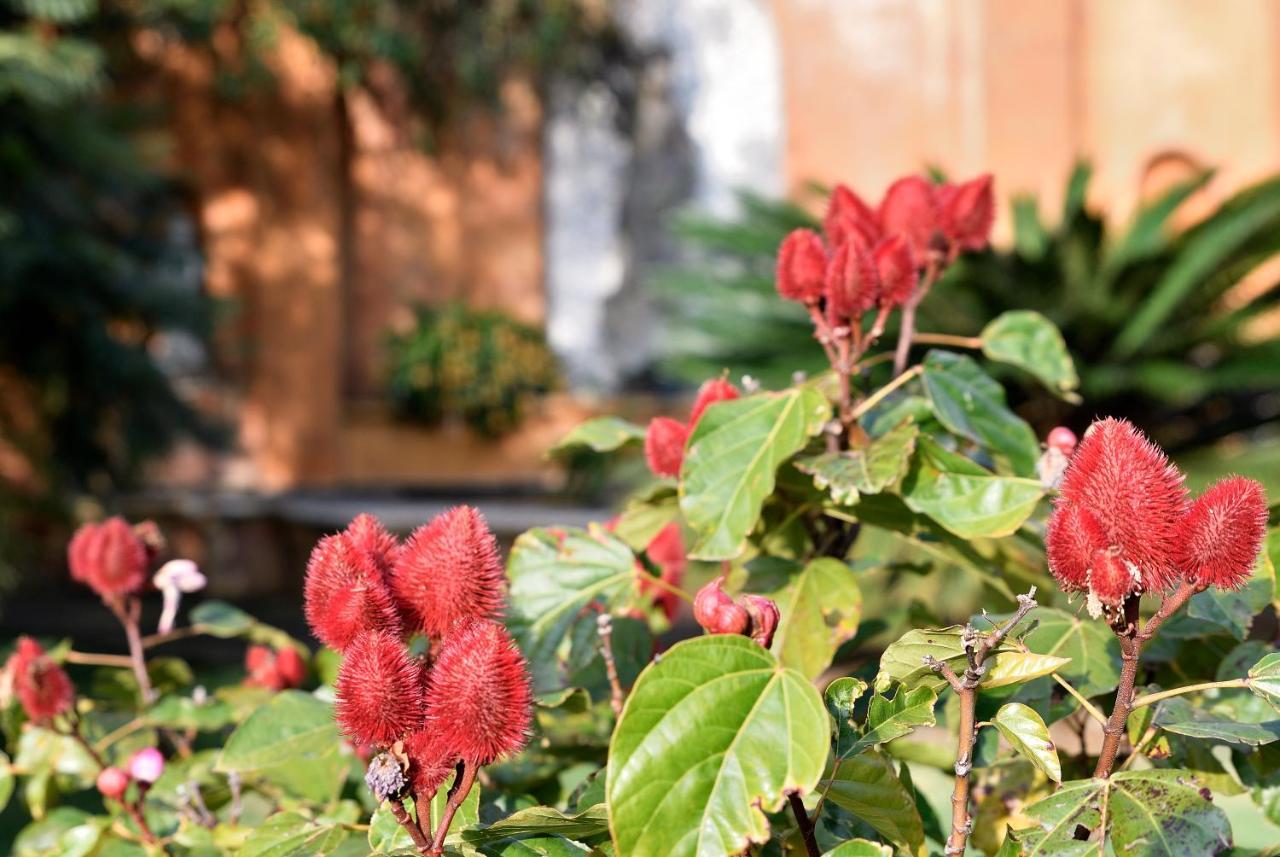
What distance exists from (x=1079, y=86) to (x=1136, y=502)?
7.07 meters

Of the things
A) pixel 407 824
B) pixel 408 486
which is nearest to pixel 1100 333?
pixel 407 824

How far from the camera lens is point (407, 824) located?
20.2 inches

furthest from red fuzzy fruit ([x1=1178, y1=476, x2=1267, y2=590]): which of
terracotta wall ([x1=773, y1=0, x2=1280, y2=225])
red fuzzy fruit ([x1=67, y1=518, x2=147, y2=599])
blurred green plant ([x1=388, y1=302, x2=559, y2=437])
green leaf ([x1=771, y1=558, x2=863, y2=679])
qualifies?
blurred green plant ([x1=388, y1=302, x2=559, y2=437])

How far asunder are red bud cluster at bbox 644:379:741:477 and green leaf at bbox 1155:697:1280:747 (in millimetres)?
327

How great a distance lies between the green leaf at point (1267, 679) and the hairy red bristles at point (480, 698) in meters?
0.31

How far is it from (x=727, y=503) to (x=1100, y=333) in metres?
3.18

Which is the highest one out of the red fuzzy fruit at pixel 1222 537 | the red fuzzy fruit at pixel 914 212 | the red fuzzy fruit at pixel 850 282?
the red fuzzy fruit at pixel 914 212

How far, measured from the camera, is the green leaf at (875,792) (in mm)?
574

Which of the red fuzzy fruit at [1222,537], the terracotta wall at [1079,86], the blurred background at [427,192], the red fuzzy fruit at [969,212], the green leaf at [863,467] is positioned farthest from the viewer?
the terracotta wall at [1079,86]

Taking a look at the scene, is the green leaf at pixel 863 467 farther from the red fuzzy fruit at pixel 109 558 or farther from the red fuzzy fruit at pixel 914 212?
the red fuzzy fruit at pixel 109 558

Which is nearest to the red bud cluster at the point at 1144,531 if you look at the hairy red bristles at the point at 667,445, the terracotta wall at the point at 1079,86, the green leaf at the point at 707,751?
the green leaf at the point at 707,751

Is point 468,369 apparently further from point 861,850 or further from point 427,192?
point 861,850

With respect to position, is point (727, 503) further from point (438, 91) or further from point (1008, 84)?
point (438, 91)

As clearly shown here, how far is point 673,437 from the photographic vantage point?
31.7 inches
